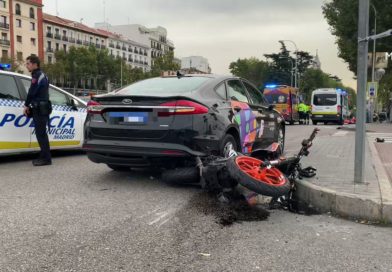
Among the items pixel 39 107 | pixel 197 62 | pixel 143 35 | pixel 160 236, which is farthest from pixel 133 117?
pixel 197 62

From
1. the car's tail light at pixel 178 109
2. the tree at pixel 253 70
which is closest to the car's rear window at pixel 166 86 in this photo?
the car's tail light at pixel 178 109

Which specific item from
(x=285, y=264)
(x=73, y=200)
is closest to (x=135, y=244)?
(x=285, y=264)

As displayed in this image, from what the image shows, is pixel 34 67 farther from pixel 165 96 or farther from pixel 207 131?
pixel 207 131

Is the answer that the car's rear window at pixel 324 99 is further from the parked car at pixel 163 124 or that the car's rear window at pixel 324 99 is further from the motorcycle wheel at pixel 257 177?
the motorcycle wheel at pixel 257 177

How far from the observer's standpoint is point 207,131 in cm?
564

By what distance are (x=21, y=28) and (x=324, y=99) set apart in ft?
204

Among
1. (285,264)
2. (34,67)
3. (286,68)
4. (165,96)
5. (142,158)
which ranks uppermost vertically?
(286,68)

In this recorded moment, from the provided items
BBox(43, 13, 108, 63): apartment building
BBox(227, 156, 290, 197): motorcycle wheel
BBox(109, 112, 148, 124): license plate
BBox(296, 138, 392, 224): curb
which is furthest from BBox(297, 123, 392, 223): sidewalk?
BBox(43, 13, 108, 63): apartment building

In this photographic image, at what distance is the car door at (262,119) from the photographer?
24.4 feet

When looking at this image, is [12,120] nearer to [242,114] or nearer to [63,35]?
[242,114]

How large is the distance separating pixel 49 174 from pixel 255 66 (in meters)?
95.9

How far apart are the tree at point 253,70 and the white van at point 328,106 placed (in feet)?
204

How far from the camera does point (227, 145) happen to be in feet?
19.8

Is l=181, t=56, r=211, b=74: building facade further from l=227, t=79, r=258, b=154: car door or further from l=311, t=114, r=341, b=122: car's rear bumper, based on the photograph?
l=227, t=79, r=258, b=154: car door
